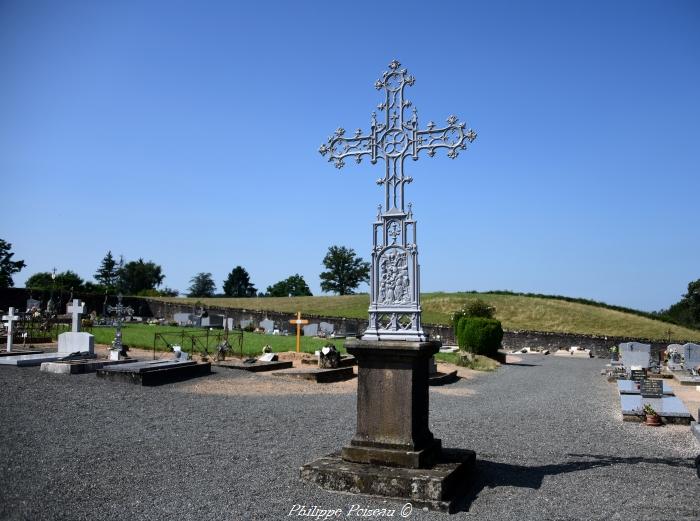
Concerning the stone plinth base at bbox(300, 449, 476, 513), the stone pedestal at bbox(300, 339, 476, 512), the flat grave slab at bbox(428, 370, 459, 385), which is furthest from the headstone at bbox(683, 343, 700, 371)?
the stone plinth base at bbox(300, 449, 476, 513)

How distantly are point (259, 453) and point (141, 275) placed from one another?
99775mm

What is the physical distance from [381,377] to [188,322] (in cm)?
3289

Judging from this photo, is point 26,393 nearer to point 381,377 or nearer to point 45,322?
point 381,377

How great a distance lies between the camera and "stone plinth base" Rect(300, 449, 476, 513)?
5535 millimetres

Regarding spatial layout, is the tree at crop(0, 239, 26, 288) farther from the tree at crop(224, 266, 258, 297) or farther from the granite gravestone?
the granite gravestone

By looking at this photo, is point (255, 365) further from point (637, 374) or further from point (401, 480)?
point (401, 480)

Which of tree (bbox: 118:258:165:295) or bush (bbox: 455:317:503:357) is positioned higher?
tree (bbox: 118:258:165:295)

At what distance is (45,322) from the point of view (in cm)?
2475

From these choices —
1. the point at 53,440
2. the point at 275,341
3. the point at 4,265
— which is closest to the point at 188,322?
the point at 275,341

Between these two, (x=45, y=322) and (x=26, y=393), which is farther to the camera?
(x=45, y=322)

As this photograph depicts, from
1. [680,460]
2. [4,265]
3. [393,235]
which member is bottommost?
[680,460]

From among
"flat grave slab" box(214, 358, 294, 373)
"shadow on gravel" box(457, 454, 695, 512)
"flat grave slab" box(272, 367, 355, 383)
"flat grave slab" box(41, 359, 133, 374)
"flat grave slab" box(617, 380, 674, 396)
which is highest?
"flat grave slab" box(41, 359, 133, 374)

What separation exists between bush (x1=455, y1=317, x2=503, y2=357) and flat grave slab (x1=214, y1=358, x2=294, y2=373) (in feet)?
40.6

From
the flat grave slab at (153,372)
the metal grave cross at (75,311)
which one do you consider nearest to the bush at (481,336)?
the flat grave slab at (153,372)
